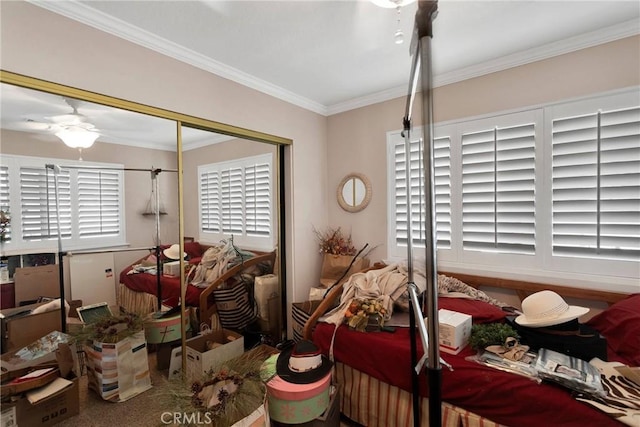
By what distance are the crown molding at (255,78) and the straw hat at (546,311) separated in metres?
1.75

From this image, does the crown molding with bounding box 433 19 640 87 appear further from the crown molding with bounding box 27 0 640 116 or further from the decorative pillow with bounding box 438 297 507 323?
the decorative pillow with bounding box 438 297 507 323

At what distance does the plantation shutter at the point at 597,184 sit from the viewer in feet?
6.06

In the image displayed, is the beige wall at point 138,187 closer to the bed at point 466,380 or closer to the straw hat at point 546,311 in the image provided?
the bed at point 466,380

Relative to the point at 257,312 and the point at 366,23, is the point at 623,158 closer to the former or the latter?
the point at 366,23

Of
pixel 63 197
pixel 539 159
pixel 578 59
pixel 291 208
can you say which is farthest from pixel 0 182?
pixel 578 59

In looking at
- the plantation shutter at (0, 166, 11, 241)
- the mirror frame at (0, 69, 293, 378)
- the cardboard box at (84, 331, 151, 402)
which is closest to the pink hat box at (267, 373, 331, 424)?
the mirror frame at (0, 69, 293, 378)

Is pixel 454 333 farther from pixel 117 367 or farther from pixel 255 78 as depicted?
pixel 255 78

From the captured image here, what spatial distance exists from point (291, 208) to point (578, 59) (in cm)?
252

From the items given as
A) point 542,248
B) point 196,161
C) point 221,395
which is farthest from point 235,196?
point 542,248

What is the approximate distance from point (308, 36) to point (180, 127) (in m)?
1.10

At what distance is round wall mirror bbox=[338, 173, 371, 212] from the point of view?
9.93 feet

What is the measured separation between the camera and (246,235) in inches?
107

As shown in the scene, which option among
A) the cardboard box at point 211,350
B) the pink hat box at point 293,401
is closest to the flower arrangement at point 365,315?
the pink hat box at point 293,401

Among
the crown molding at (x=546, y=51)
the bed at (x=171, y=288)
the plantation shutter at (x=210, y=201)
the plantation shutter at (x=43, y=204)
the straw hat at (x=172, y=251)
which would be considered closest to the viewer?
the plantation shutter at (x=43, y=204)
